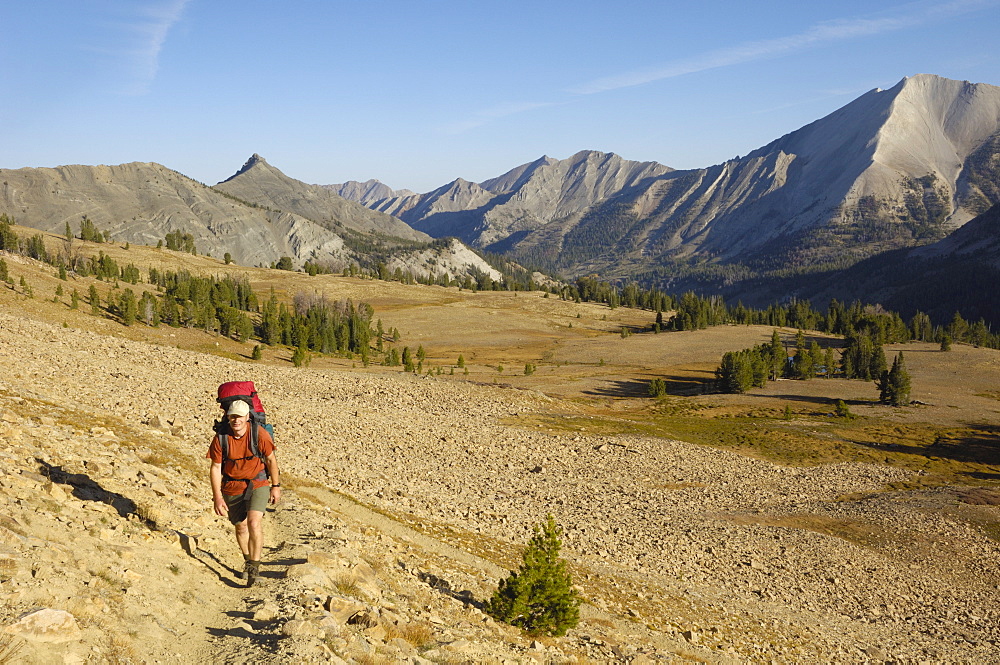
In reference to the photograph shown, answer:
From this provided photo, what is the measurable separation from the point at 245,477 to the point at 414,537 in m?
9.75

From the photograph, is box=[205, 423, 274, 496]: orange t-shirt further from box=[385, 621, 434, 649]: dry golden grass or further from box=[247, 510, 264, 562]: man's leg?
box=[385, 621, 434, 649]: dry golden grass

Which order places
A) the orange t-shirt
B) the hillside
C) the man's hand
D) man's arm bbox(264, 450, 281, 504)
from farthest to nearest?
man's arm bbox(264, 450, 281, 504), the orange t-shirt, the man's hand, the hillside

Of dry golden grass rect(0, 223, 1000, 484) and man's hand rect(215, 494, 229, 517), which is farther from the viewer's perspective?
dry golden grass rect(0, 223, 1000, 484)

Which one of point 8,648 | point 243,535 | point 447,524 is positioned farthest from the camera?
point 447,524

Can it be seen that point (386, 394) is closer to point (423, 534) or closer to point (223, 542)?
point (423, 534)

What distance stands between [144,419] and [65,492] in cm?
1301

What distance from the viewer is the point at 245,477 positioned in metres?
12.6

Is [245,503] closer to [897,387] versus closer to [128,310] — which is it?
[128,310]

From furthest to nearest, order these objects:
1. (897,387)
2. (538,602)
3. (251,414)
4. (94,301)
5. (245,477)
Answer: (897,387), (94,301), (538,602), (245,477), (251,414)

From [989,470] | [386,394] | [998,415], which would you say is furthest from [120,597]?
[998,415]

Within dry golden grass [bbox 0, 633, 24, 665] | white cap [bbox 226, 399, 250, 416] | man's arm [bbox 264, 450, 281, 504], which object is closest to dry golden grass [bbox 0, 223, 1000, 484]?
man's arm [bbox 264, 450, 281, 504]

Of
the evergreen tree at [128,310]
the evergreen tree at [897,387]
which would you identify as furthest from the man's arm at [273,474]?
the evergreen tree at [897,387]

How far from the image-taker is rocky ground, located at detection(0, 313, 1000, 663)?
1073 cm

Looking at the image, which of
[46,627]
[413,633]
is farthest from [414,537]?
[46,627]
